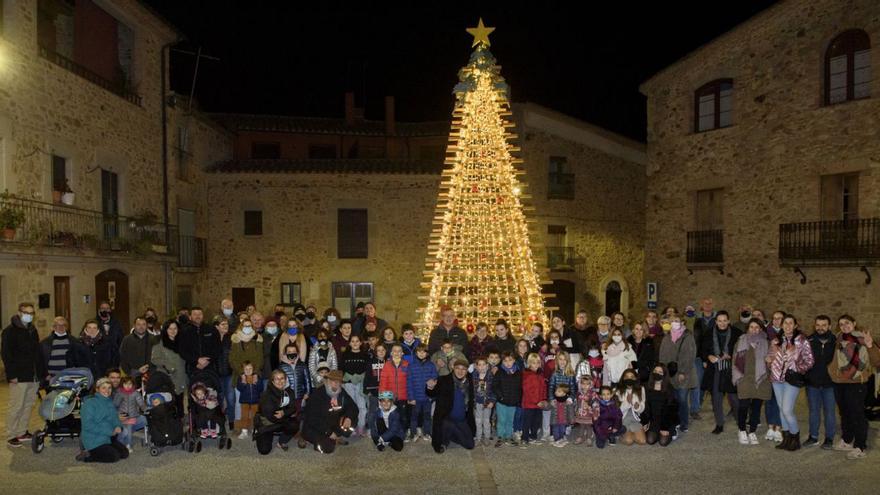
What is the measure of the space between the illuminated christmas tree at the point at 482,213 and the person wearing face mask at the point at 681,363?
7.79 ft

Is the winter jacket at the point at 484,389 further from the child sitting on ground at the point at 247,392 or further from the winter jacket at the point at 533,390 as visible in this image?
the child sitting on ground at the point at 247,392

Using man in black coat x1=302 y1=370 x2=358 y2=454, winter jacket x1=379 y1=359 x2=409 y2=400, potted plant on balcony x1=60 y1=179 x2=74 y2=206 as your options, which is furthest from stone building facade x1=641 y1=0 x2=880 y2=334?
potted plant on balcony x1=60 y1=179 x2=74 y2=206

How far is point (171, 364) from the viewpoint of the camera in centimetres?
843

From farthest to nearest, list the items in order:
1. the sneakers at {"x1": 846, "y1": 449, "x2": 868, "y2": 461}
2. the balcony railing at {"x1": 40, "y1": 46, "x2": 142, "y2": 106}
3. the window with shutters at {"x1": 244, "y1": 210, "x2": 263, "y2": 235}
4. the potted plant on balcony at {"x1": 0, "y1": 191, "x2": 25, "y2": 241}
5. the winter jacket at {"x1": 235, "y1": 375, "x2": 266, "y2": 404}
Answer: the window with shutters at {"x1": 244, "y1": 210, "x2": 263, "y2": 235} → the balcony railing at {"x1": 40, "y1": 46, "x2": 142, "y2": 106} → the potted plant on balcony at {"x1": 0, "y1": 191, "x2": 25, "y2": 241} → the winter jacket at {"x1": 235, "y1": 375, "x2": 266, "y2": 404} → the sneakers at {"x1": 846, "y1": 449, "x2": 868, "y2": 461}

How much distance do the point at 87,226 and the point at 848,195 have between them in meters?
16.1

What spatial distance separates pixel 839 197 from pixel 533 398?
9.84 m

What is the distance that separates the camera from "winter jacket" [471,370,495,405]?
313 inches

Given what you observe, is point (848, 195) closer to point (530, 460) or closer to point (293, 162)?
point (530, 460)

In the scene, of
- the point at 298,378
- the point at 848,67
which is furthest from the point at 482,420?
the point at 848,67

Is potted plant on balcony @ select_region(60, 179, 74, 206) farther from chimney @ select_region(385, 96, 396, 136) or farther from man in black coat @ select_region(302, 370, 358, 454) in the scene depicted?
chimney @ select_region(385, 96, 396, 136)

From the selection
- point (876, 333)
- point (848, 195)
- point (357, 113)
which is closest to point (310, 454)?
point (876, 333)

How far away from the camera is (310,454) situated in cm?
746

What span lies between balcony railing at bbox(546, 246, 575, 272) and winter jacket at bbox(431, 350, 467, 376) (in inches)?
494

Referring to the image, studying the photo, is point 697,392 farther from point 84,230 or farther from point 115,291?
point 115,291
